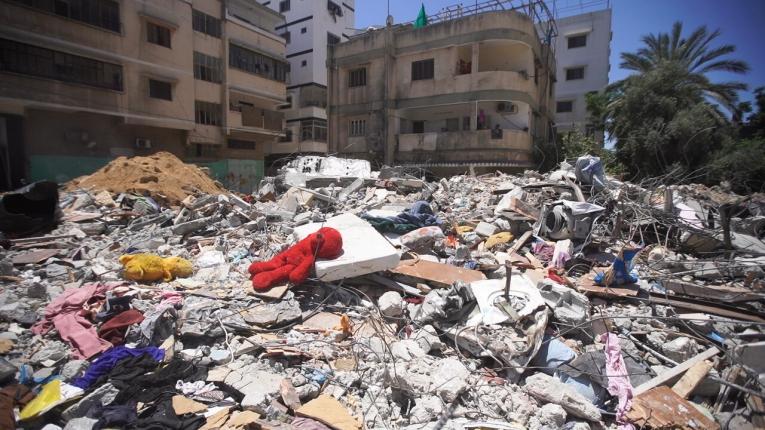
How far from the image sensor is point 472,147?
58.2ft

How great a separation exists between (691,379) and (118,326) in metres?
5.38

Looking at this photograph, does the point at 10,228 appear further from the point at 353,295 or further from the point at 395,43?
the point at 395,43

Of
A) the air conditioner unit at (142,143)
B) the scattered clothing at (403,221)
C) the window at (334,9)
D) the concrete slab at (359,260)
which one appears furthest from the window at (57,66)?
the window at (334,9)

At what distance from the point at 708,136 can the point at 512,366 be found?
1832cm

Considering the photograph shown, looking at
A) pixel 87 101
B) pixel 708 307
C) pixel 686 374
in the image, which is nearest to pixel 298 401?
pixel 686 374

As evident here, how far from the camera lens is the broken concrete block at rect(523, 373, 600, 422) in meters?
2.79

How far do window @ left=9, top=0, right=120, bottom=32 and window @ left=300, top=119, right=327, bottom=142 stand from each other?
14182 mm

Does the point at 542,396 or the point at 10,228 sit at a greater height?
the point at 10,228

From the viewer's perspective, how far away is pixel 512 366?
322cm

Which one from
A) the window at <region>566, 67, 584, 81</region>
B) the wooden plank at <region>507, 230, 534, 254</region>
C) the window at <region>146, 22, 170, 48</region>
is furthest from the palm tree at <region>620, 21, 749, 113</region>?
the window at <region>146, 22, 170, 48</region>

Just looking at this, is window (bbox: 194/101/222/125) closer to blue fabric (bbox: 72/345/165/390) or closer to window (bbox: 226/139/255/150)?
window (bbox: 226/139/255/150)

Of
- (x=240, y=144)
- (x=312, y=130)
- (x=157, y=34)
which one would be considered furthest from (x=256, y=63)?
(x=312, y=130)

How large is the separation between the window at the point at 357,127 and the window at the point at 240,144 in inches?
283

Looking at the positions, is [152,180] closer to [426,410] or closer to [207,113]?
[426,410]
